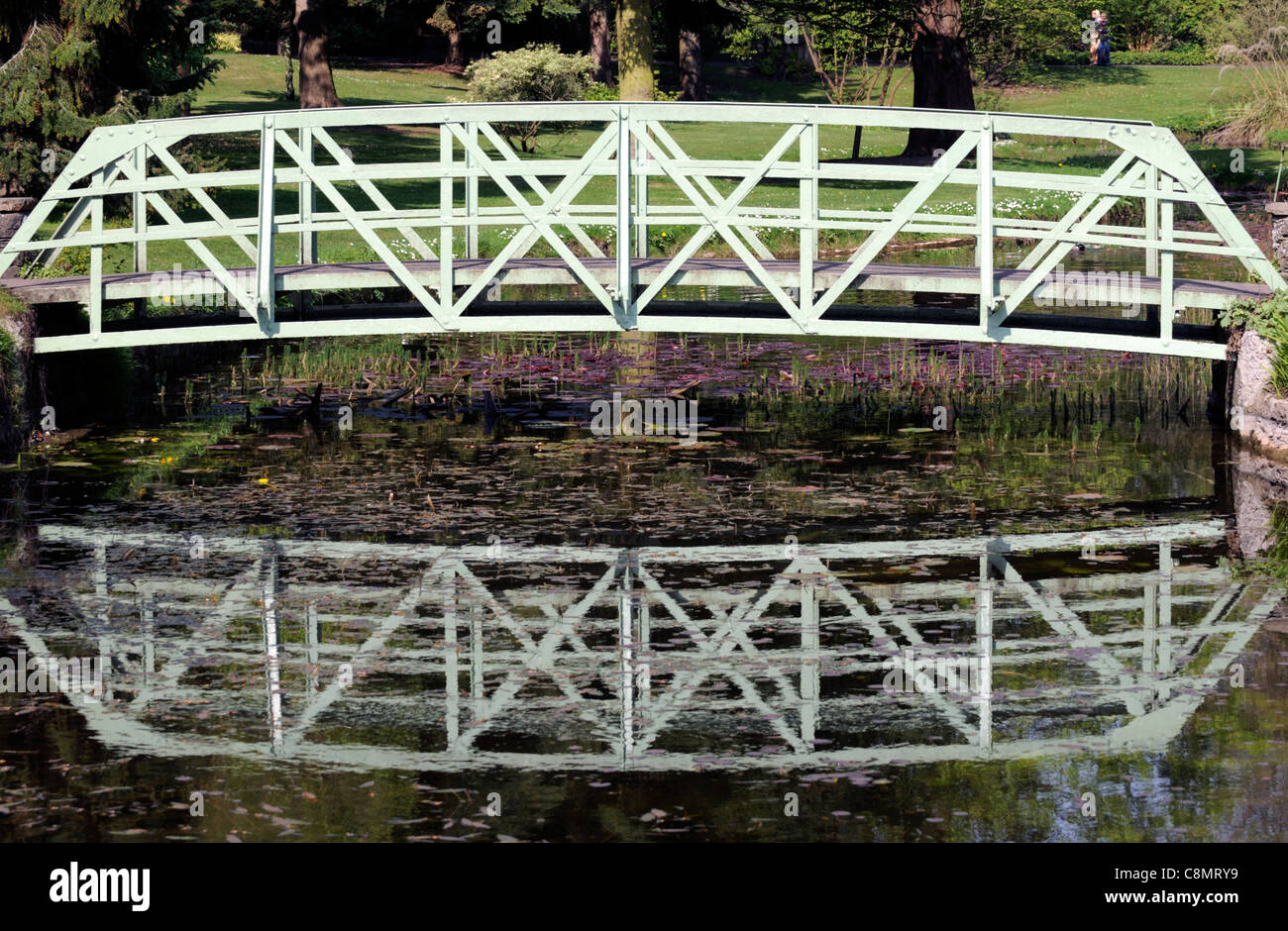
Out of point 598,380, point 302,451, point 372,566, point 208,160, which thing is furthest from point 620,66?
point 372,566

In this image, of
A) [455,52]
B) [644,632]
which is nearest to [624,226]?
[644,632]

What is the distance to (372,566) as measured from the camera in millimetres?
10602

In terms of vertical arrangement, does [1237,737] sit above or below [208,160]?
below

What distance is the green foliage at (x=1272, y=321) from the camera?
13.8 m

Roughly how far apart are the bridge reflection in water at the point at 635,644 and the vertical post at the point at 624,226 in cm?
377

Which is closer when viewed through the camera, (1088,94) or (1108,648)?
(1108,648)

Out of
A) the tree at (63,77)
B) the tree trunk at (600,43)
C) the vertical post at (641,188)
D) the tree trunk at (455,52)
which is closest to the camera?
the vertical post at (641,188)

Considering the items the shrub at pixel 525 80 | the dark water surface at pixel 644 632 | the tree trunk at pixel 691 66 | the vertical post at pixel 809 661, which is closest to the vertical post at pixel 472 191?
the dark water surface at pixel 644 632

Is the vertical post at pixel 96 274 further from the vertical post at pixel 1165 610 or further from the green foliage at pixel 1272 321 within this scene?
the green foliage at pixel 1272 321

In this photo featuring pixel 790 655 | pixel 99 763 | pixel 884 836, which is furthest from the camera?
pixel 790 655

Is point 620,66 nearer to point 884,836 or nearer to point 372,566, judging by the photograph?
point 372,566

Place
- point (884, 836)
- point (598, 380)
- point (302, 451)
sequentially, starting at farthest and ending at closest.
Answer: point (598, 380)
point (302, 451)
point (884, 836)
